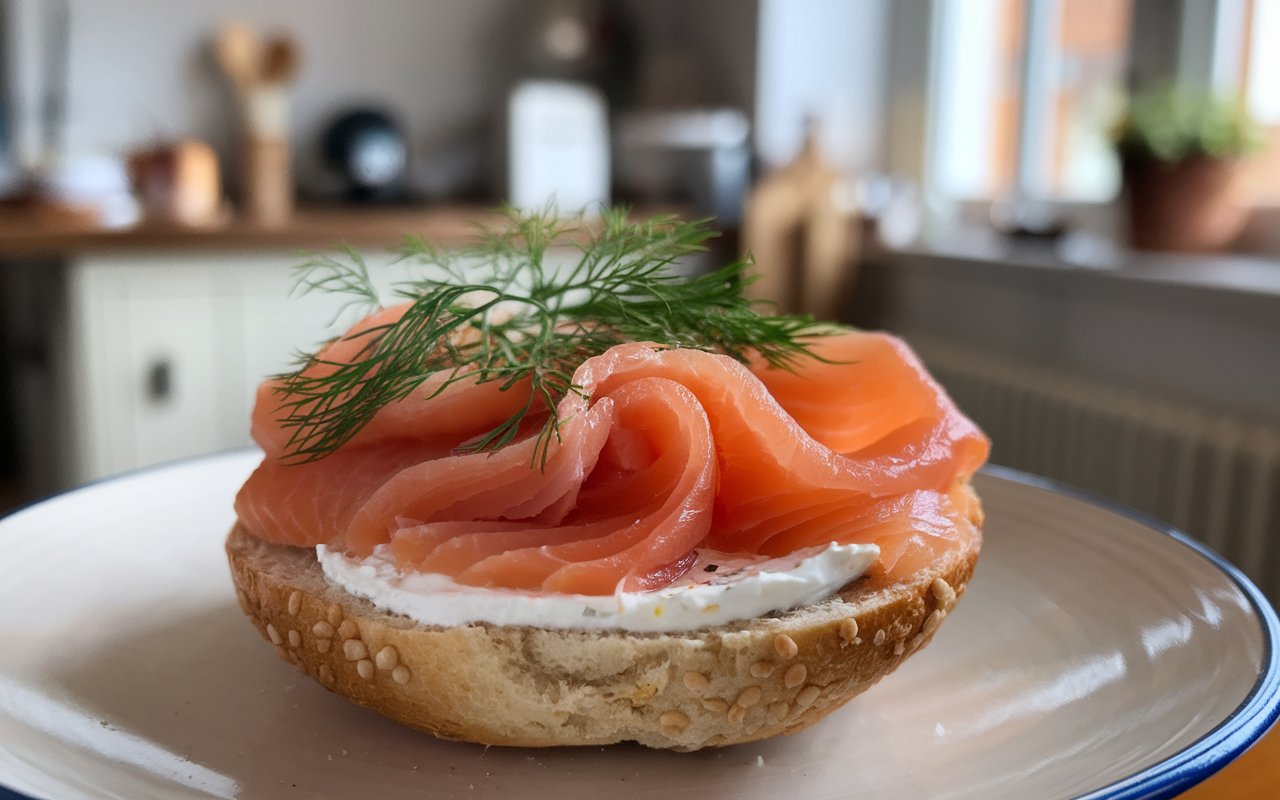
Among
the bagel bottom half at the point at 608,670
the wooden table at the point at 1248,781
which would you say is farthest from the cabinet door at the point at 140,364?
the wooden table at the point at 1248,781

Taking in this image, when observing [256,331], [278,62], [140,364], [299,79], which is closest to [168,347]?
[140,364]

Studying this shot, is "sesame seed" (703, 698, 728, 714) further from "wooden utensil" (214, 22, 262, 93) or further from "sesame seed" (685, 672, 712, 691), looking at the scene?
"wooden utensil" (214, 22, 262, 93)

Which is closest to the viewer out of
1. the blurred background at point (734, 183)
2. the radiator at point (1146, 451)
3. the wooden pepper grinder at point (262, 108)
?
the radiator at point (1146, 451)

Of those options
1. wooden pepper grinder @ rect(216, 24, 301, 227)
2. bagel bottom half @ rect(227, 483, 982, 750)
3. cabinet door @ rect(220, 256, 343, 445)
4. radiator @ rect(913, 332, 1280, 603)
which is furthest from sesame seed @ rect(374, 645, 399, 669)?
wooden pepper grinder @ rect(216, 24, 301, 227)

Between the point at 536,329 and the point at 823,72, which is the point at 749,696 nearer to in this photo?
the point at 536,329

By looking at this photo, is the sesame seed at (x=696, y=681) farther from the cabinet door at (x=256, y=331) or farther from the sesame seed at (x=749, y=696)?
the cabinet door at (x=256, y=331)
